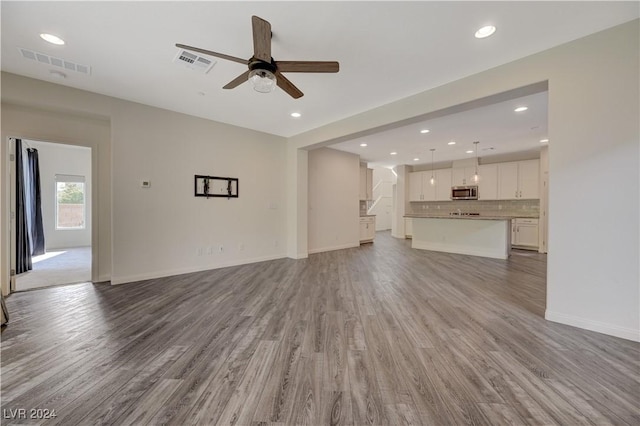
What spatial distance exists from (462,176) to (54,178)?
492 inches

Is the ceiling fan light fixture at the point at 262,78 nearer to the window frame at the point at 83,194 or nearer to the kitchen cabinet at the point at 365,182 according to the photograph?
the kitchen cabinet at the point at 365,182

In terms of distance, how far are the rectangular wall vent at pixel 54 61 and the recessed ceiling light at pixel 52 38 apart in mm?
385

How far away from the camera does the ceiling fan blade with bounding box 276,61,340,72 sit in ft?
7.20

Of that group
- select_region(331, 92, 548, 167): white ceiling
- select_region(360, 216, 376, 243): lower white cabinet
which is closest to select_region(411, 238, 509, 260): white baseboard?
select_region(360, 216, 376, 243): lower white cabinet

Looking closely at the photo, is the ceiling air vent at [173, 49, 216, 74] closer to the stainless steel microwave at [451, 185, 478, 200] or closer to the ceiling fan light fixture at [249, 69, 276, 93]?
the ceiling fan light fixture at [249, 69, 276, 93]

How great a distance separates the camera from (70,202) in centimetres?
757

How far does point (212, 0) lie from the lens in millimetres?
2023

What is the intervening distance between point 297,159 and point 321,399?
16.3 feet

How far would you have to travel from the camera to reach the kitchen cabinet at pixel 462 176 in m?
8.18

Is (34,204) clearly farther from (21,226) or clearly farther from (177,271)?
(177,271)

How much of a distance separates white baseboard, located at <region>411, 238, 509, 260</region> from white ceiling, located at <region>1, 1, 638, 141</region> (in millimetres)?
4726

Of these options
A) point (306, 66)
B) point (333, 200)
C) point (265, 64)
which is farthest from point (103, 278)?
point (333, 200)

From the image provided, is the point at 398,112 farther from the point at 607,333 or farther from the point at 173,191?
the point at 173,191

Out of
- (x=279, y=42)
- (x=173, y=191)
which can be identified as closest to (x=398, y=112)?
(x=279, y=42)
